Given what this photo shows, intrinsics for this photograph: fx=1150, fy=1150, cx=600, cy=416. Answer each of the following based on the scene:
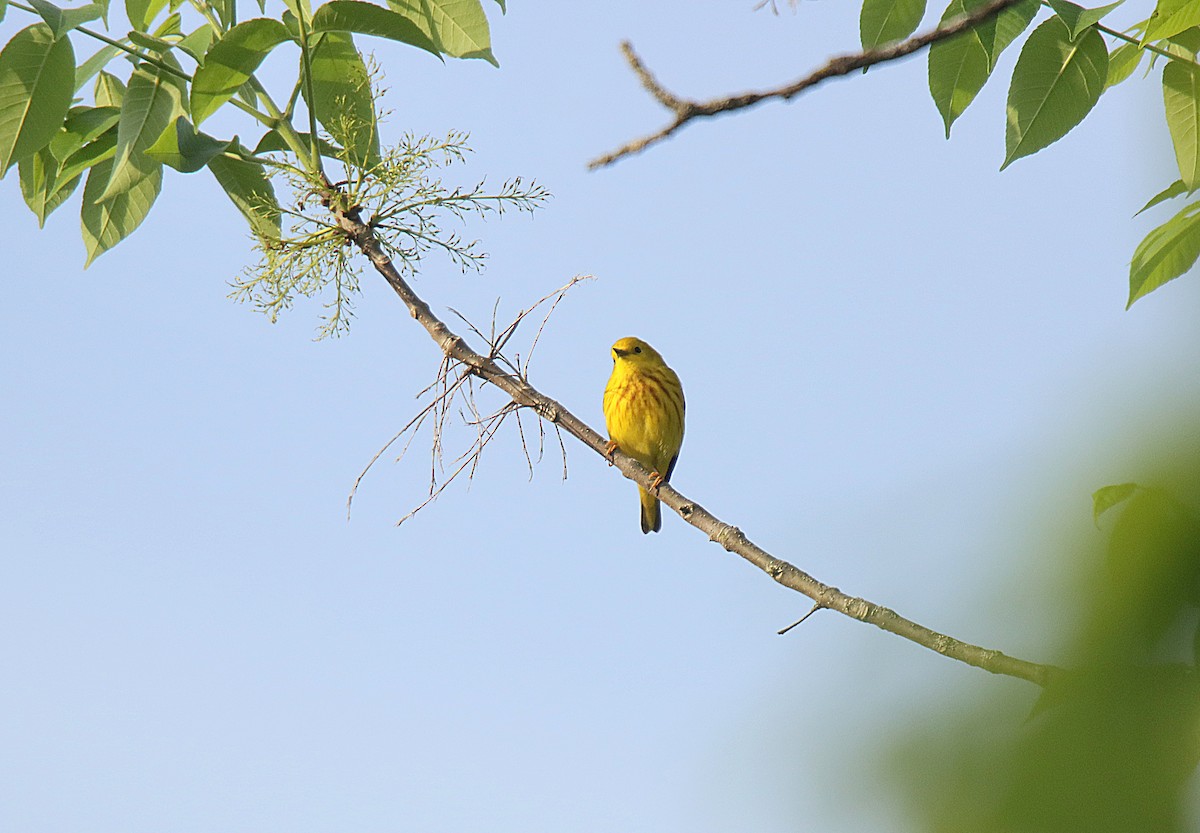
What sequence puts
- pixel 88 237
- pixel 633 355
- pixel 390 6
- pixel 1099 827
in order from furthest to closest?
pixel 633 355 → pixel 88 237 → pixel 390 6 → pixel 1099 827

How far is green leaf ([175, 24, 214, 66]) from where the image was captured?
4078 mm

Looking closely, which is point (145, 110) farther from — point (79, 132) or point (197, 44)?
point (79, 132)

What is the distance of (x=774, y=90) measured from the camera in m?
1.83

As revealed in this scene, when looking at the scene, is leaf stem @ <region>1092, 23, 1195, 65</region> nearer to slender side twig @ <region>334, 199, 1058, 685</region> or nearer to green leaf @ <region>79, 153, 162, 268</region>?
slender side twig @ <region>334, 199, 1058, 685</region>

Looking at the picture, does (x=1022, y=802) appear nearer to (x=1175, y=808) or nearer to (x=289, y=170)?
(x=1175, y=808)

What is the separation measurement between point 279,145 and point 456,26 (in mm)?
785

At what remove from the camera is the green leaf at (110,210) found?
464 cm

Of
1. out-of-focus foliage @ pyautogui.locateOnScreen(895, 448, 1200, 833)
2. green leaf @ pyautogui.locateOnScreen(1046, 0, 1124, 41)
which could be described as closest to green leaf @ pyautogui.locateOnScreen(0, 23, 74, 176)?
green leaf @ pyautogui.locateOnScreen(1046, 0, 1124, 41)

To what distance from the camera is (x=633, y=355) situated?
10.3 meters

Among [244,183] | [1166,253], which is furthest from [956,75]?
[244,183]

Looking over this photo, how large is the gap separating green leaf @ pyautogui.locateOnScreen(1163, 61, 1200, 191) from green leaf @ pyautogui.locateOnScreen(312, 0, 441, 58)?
2.40 meters

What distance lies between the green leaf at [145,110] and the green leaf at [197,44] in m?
0.18

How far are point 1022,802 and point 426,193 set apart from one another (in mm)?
3692

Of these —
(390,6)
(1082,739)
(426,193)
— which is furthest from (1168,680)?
(390,6)
